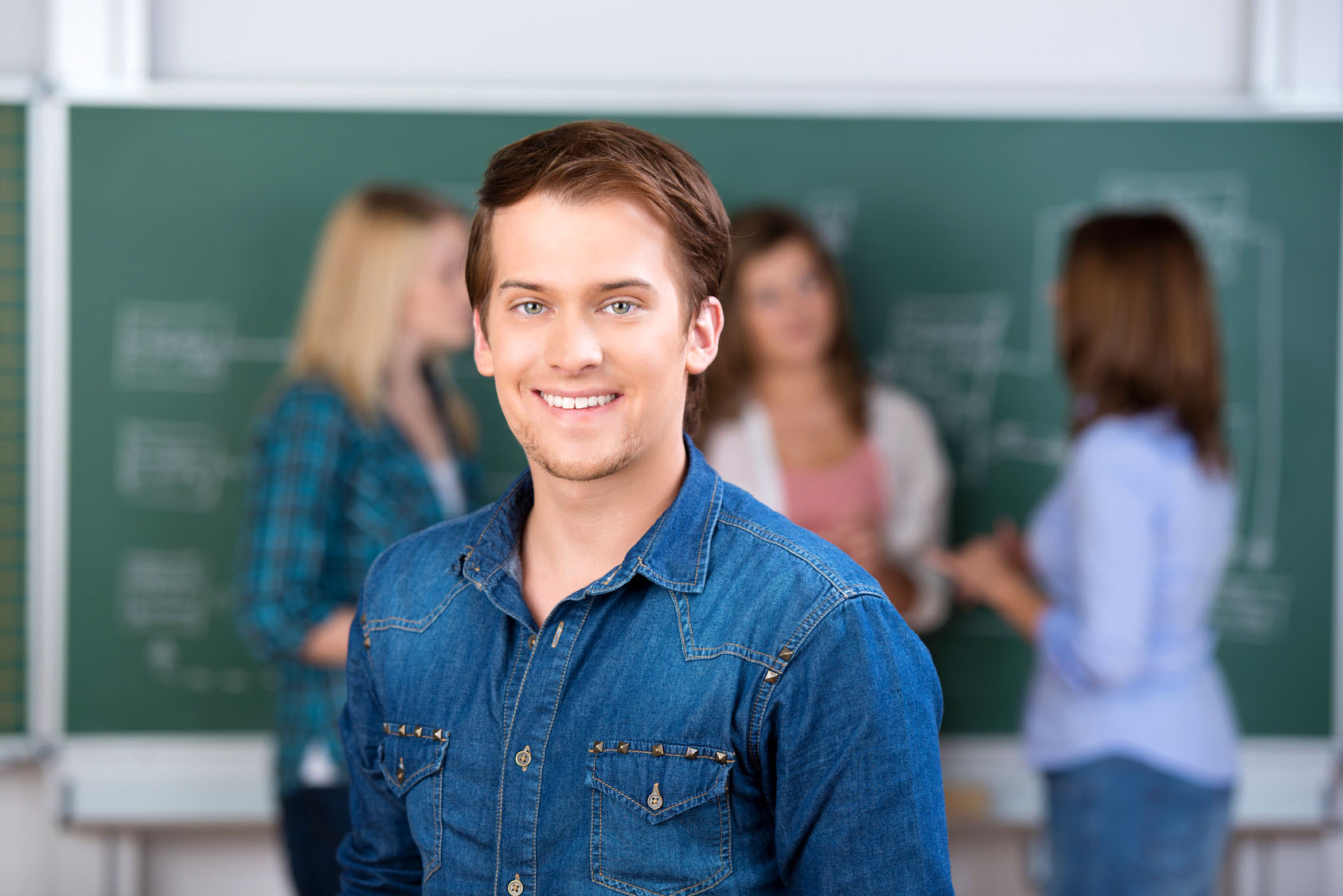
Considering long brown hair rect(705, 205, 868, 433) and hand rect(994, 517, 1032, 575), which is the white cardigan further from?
hand rect(994, 517, 1032, 575)

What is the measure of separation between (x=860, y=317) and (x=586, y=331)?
1.82 m

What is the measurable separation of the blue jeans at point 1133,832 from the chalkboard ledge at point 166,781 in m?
1.79

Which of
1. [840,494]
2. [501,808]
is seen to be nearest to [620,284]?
[501,808]

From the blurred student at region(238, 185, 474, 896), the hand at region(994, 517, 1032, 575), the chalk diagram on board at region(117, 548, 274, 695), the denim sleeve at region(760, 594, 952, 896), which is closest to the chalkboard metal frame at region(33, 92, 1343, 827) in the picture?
the hand at region(994, 517, 1032, 575)

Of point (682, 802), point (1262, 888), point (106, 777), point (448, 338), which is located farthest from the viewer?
point (1262, 888)

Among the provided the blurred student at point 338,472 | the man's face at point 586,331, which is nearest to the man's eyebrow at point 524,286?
the man's face at point 586,331

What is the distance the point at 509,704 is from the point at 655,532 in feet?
0.71

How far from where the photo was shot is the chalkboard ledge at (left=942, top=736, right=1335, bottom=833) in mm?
2689

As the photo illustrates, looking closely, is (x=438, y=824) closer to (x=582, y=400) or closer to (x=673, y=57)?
(x=582, y=400)

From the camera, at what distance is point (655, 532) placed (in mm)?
1050

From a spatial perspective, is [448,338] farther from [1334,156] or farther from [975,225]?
[1334,156]

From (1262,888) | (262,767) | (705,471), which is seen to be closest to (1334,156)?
(1262,888)

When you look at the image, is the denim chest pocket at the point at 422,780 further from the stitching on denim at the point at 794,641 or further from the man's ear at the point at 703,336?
the man's ear at the point at 703,336

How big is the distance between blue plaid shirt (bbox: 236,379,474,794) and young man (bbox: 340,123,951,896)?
95cm
